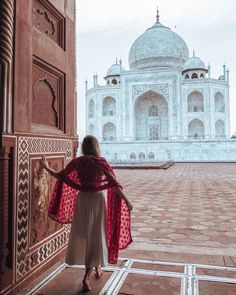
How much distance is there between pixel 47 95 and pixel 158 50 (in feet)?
83.4

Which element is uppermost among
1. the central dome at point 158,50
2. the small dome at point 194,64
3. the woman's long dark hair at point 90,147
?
the central dome at point 158,50

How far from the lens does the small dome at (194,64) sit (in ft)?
82.8

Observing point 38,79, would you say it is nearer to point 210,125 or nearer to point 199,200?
point 199,200

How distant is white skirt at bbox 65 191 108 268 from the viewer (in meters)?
1.66

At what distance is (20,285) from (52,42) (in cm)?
153

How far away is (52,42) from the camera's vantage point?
6.76ft

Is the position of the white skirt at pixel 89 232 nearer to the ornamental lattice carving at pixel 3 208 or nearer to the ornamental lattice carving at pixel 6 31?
the ornamental lattice carving at pixel 3 208

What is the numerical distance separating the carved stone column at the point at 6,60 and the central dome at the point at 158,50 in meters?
25.1

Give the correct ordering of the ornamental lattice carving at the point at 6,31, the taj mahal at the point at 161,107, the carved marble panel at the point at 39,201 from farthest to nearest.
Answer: the taj mahal at the point at 161,107
the carved marble panel at the point at 39,201
the ornamental lattice carving at the point at 6,31

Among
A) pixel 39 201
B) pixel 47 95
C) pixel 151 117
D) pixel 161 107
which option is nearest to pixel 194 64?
pixel 161 107

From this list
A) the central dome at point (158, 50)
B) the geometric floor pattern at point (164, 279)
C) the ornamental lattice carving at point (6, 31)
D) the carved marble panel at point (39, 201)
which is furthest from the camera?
the central dome at point (158, 50)

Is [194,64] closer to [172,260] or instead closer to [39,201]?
[172,260]

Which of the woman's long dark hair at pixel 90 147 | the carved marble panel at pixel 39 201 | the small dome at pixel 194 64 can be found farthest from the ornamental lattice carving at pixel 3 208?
the small dome at pixel 194 64

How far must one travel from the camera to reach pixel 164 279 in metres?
1.78
